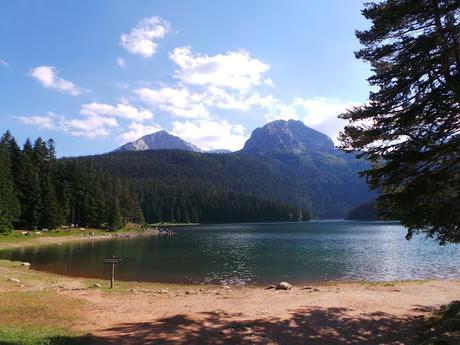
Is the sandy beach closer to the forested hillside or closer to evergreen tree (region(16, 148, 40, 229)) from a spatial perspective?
the forested hillside

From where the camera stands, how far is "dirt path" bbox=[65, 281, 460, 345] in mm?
14258

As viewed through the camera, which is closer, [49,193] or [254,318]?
[254,318]

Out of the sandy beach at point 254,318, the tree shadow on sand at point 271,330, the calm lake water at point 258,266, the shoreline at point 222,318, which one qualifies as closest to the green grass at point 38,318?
the shoreline at point 222,318

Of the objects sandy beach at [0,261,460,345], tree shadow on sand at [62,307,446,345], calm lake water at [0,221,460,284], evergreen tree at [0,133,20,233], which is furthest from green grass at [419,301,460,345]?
evergreen tree at [0,133,20,233]

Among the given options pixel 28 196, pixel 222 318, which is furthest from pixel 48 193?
pixel 222 318

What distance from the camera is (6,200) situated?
75.0 m

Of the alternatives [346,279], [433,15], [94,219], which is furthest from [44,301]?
[94,219]

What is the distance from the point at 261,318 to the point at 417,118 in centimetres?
954

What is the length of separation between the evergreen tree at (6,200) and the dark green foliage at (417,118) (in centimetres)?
6952

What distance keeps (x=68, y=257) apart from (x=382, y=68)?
49236 millimetres

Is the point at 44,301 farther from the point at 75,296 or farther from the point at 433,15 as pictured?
the point at 433,15

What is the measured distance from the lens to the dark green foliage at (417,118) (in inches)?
564

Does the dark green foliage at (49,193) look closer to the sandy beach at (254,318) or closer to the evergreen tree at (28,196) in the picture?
the evergreen tree at (28,196)

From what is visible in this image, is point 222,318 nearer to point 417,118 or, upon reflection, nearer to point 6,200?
point 417,118
